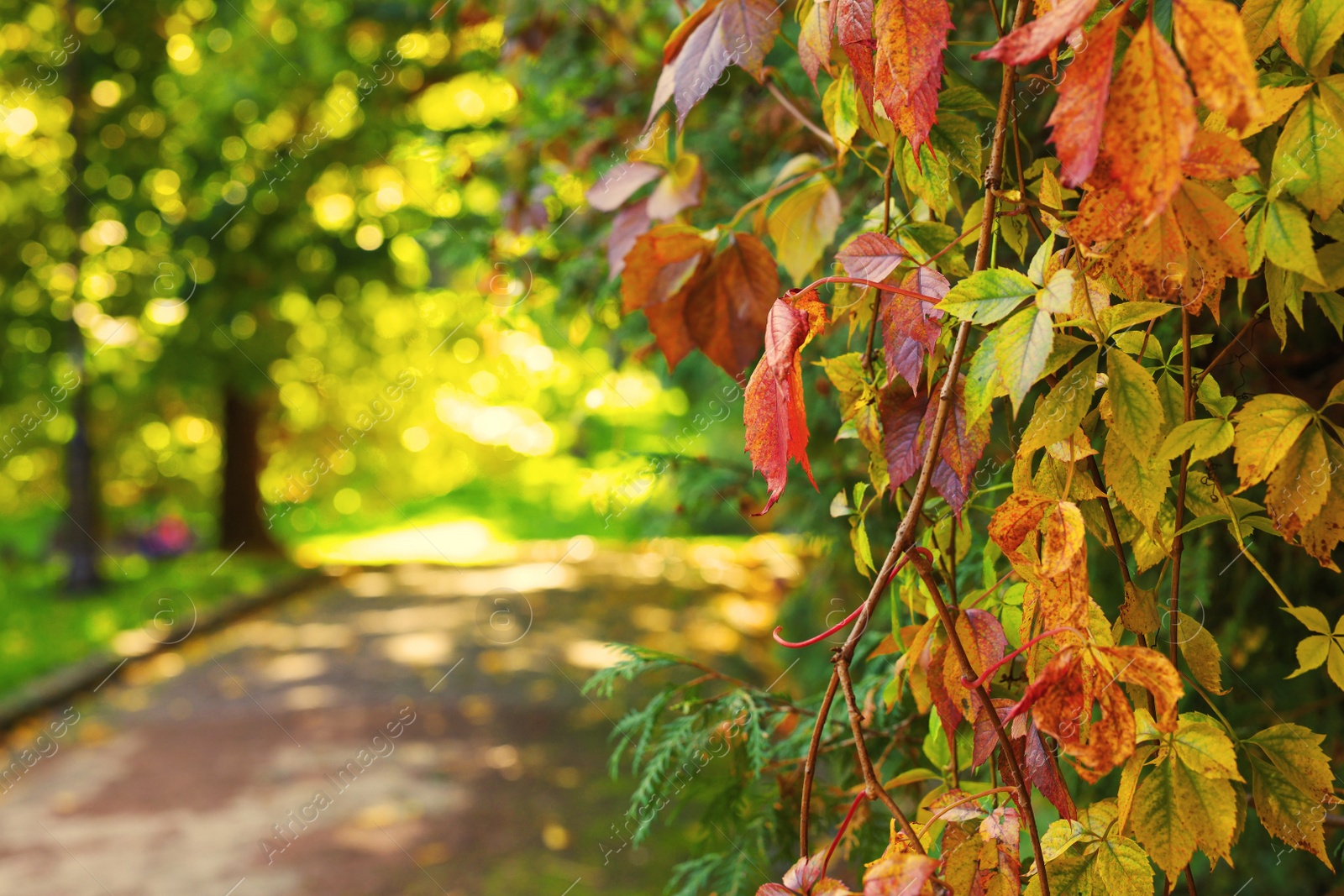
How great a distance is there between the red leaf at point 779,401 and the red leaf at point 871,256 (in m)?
0.14

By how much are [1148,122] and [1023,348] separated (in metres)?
0.17

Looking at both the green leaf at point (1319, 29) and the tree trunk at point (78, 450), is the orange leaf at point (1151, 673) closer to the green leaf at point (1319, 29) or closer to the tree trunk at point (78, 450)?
the green leaf at point (1319, 29)

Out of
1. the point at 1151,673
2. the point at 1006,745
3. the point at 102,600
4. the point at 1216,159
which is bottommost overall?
the point at 102,600

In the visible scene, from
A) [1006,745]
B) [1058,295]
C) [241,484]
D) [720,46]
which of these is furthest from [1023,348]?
[241,484]

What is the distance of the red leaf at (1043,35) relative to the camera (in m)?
0.51

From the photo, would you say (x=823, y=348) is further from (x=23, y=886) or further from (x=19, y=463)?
(x=19, y=463)

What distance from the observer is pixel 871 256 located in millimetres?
867

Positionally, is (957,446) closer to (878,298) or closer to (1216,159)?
(878,298)

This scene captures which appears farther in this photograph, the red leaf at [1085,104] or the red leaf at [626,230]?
the red leaf at [626,230]

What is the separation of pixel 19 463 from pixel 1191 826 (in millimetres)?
13217

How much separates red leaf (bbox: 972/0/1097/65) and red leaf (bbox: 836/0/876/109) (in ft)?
0.92

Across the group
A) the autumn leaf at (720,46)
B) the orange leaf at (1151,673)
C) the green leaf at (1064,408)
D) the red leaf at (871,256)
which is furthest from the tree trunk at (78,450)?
the orange leaf at (1151,673)

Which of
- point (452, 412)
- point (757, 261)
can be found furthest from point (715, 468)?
point (452, 412)

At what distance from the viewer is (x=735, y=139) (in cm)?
241
